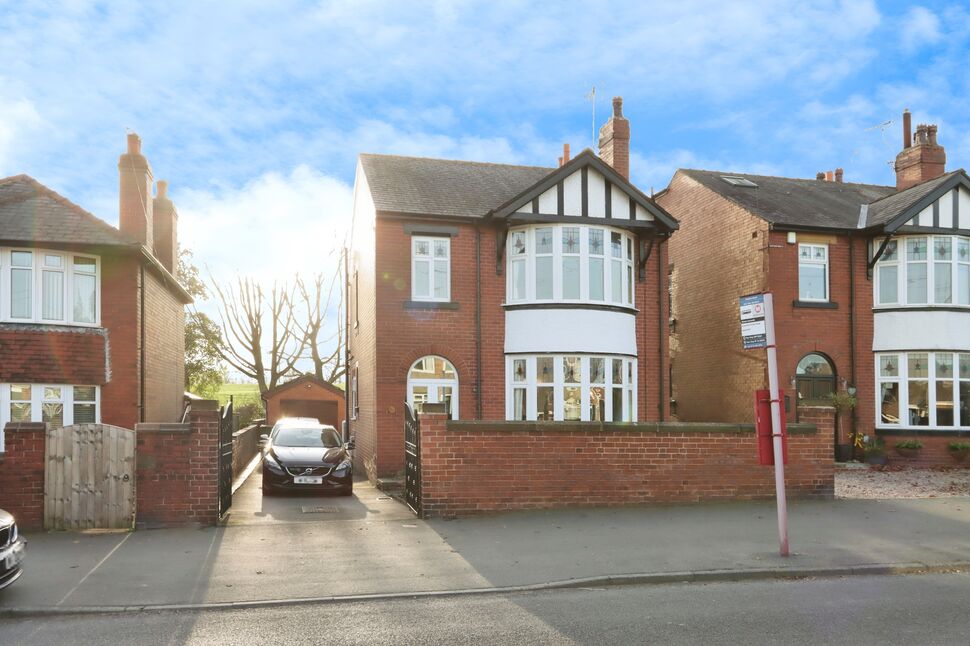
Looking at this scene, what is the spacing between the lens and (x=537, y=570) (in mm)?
8516

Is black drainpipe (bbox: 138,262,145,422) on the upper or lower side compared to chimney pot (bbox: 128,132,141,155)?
lower

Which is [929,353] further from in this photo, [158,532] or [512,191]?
[158,532]

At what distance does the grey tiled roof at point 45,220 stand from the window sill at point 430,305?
598cm

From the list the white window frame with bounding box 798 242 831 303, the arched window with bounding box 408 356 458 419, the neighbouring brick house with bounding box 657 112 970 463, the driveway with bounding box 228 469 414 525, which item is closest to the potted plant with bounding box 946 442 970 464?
the neighbouring brick house with bounding box 657 112 970 463

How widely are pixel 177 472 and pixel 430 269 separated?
29.2 ft

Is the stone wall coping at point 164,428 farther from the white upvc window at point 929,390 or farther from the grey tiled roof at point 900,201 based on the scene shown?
the white upvc window at point 929,390

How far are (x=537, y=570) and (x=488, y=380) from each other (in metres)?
10.3

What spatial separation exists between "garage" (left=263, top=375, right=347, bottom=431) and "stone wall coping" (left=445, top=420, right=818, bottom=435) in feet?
82.6

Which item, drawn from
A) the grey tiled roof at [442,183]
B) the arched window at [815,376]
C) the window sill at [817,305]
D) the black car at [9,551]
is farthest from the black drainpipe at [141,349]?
the arched window at [815,376]

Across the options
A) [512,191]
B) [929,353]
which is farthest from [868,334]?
[512,191]

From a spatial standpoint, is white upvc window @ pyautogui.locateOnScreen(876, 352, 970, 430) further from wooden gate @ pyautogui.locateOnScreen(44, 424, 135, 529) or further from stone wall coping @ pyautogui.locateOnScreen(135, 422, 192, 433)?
wooden gate @ pyautogui.locateOnScreen(44, 424, 135, 529)

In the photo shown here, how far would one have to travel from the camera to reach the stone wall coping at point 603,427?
11.9 m

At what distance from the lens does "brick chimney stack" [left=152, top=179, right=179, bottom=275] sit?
23688mm

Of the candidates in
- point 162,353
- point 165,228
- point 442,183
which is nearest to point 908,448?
point 442,183
